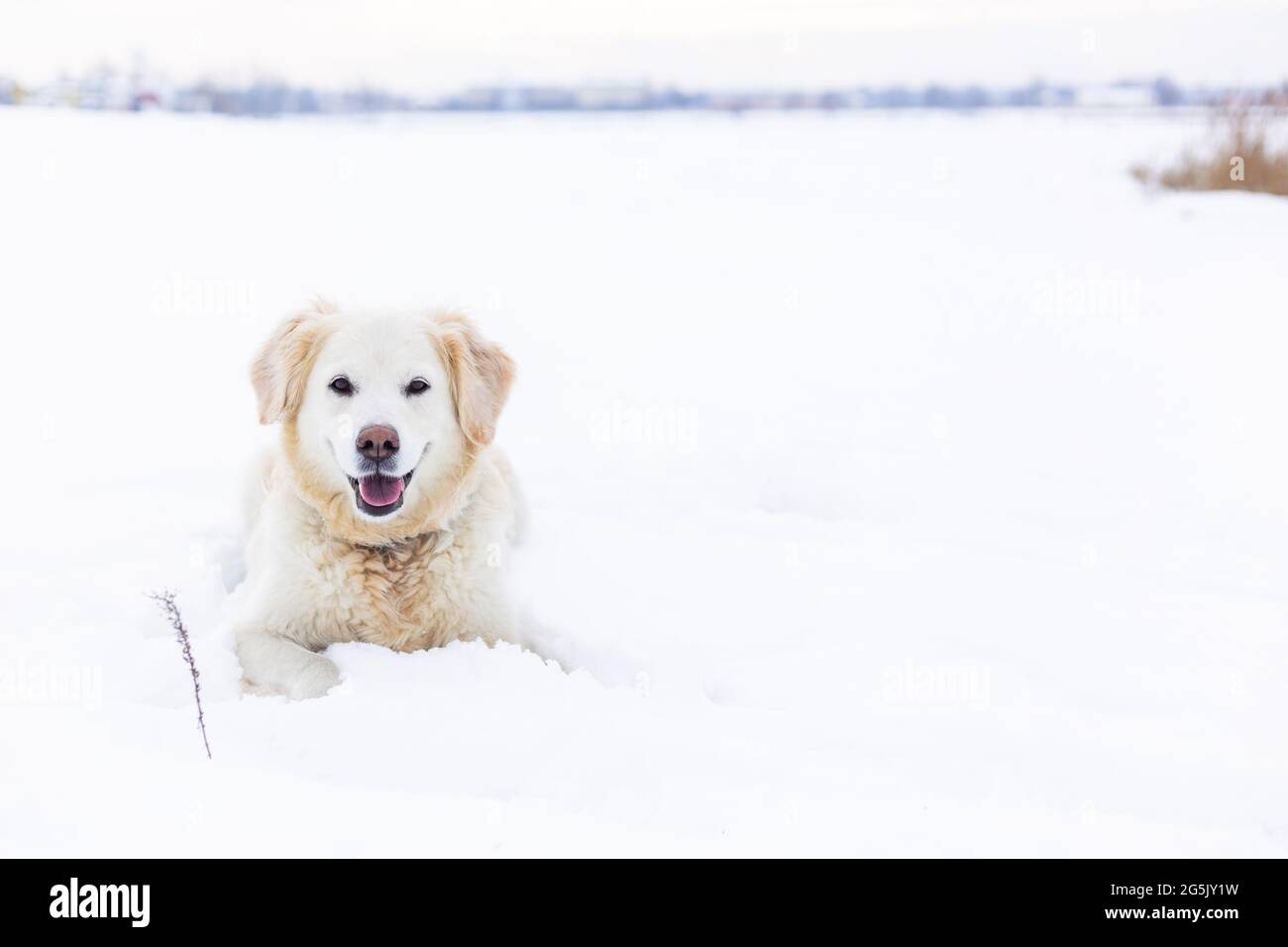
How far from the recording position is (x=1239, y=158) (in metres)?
11.6

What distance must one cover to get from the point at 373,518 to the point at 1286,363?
20.7 ft

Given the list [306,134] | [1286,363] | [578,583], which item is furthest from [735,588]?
[306,134]

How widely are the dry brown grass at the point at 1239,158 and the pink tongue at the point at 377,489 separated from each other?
11.9m

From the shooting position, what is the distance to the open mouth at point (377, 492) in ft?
10.7

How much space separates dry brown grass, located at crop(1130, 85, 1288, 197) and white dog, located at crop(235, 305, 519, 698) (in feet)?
37.7

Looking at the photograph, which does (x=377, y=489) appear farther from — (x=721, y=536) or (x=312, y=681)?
(x=721, y=536)

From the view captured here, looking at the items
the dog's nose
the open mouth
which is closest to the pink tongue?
the open mouth

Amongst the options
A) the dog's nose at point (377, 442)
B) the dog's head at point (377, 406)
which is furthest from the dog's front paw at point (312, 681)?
the dog's nose at point (377, 442)

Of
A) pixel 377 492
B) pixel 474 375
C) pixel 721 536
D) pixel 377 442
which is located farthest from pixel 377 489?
pixel 721 536

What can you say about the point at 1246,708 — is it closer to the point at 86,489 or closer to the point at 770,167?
the point at 86,489

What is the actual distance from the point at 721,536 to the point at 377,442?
1.95 meters

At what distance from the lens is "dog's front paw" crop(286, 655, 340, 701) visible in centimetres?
306

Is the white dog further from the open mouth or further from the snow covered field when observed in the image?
the snow covered field

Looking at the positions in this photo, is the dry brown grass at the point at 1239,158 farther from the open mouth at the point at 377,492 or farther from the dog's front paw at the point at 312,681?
the dog's front paw at the point at 312,681
